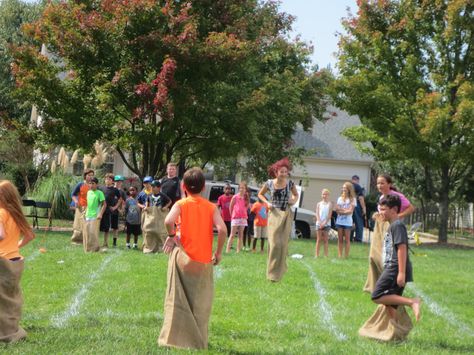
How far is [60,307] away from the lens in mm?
8734

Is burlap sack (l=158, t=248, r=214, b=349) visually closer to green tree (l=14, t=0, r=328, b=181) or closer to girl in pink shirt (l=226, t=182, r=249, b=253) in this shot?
girl in pink shirt (l=226, t=182, r=249, b=253)

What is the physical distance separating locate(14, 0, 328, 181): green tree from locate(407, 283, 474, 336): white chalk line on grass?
447 inches

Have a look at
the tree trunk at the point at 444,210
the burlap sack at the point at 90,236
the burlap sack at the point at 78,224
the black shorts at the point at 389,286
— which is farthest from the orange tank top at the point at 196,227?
the tree trunk at the point at 444,210

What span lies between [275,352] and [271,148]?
25.2 m

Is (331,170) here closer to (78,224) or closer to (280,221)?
(78,224)

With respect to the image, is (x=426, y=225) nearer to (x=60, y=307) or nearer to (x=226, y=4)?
(x=226, y=4)

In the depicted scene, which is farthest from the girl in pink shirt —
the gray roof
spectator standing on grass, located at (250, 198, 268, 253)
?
the gray roof

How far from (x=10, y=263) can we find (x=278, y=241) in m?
5.23

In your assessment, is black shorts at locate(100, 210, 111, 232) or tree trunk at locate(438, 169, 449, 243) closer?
black shorts at locate(100, 210, 111, 232)

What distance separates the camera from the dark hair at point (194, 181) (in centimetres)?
679

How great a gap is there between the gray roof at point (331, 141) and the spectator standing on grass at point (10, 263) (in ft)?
116

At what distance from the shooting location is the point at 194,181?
6.79m

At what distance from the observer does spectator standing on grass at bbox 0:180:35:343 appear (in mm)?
6734

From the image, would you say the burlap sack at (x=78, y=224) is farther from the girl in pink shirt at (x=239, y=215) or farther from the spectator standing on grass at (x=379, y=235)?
the spectator standing on grass at (x=379, y=235)
